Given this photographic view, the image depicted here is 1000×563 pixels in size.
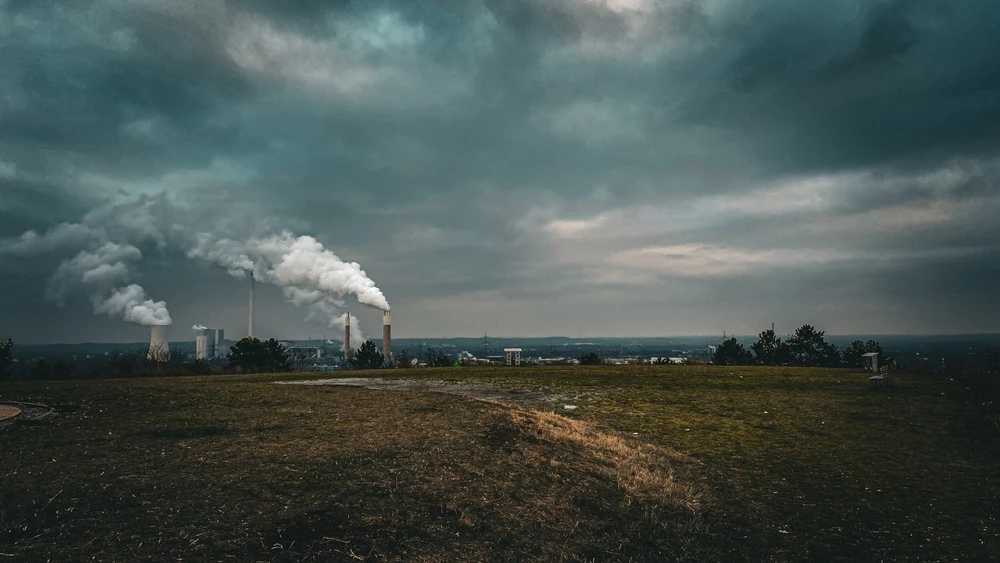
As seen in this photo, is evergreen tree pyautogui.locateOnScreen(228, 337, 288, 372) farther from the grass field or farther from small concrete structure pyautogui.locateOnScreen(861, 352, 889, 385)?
small concrete structure pyautogui.locateOnScreen(861, 352, 889, 385)

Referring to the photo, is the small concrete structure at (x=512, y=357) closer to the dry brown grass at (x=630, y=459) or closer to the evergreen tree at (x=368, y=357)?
the evergreen tree at (x=368, y=357)

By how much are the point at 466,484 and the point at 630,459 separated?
378 cm

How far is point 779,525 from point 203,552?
7.48m

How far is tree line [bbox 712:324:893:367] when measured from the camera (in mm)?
36688

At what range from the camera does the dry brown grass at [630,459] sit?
8492mm

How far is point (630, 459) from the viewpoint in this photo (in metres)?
10.1

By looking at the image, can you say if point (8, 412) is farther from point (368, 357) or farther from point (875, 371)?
point (875, 371)

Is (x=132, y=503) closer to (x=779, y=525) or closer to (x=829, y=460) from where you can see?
(x=779, y=525)

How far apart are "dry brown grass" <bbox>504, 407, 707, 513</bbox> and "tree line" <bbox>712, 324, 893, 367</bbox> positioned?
27.4 meters

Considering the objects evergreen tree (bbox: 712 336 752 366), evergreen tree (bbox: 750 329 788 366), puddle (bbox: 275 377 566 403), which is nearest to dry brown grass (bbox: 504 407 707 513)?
puddle (bbox: 275 377 566 403)

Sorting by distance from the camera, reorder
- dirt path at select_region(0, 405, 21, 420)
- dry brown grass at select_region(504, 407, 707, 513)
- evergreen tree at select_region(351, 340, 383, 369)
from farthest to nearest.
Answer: evergreen tree at select_region(351, 340, 383, 369) < dirt path at select_region(0, 405, 21, 420) < dry brown grass at select_region(504, 407, 707, 513)

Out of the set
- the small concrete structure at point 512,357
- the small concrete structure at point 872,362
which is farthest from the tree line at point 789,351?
the small concrete structure at point 512,357

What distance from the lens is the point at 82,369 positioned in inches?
987

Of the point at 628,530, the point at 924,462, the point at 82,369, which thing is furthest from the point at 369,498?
the point at 82,369
